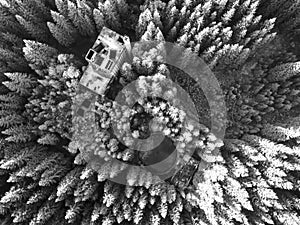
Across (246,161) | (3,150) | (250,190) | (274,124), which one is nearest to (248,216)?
(250,190)

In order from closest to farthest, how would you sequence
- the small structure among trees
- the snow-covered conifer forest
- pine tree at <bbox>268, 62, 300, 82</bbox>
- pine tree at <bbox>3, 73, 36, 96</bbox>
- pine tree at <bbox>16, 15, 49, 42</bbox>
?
the snow-covered conifer forest < pine tree at <bbox>3, 73, 36, 96</bbox> < pine tree at <bbox>16, 15, 49, 42</bbox> < the small structure among trees < pine tree at <bbox>268, 62, 300, 82</bbox>

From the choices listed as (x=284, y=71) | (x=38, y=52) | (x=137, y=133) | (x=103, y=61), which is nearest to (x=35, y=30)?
(x=38, y=52)

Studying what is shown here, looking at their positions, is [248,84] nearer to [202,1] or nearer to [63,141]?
[202,1]

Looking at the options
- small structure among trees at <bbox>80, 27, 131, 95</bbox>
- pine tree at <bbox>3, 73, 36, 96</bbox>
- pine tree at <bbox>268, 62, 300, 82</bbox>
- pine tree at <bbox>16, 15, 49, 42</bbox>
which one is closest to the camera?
pine tree at <bbox>3, 73, 36, 96</bbox>

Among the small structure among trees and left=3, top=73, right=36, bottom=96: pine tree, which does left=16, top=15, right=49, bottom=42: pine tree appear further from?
the small structure among trees

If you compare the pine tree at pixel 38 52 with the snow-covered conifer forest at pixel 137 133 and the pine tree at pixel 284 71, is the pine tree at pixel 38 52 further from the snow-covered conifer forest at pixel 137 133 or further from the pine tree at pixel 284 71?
the pine tree at pixel 284 71

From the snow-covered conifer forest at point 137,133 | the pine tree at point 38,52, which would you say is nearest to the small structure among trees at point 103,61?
the snow-covered conifer forest at point 137,133

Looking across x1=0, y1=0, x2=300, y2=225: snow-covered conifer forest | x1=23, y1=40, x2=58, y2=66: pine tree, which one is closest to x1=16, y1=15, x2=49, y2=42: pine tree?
x1=0, y1=0, x2=300, y2=225: snow-covered conifer forest

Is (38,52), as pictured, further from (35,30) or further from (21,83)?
(21,83)
